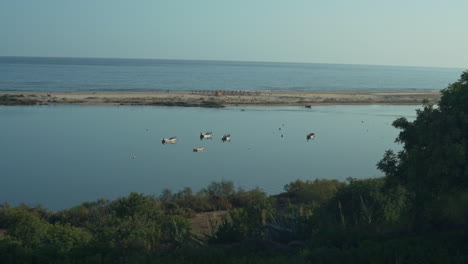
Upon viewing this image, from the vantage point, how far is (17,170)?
2802 centimetres

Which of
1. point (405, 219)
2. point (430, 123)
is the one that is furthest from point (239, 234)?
point (430, 123)

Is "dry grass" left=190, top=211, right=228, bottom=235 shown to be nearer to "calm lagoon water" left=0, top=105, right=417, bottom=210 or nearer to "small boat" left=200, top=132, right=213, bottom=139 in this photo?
"calm lagoon water" left=0, top=105, right=417, bottom=210

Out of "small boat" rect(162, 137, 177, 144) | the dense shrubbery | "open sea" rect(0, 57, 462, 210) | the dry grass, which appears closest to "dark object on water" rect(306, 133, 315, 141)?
"open sea" rect(0, 57, 462, 210)

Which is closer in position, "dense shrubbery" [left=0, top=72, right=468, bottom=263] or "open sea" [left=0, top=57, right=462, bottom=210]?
"dense shrubbery" [left=0, top=72, right=468, bottom=263]

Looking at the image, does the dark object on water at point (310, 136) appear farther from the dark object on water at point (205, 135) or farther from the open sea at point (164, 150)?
the dark object on water at point (205, 135)

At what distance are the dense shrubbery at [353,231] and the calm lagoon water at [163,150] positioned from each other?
10648 mm

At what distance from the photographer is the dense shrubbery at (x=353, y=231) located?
9.43 m

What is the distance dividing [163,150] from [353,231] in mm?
24518

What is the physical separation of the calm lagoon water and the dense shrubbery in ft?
34.9

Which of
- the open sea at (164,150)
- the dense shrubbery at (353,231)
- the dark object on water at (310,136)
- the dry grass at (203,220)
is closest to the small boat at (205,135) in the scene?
the open sea at (164,150)

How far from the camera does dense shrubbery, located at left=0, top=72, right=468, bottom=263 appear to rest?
943 cm

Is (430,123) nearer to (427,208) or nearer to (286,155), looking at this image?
(427,208)

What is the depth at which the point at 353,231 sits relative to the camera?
10898 mm

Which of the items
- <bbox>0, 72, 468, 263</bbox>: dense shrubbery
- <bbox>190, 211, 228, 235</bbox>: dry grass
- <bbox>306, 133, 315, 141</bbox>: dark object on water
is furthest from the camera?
<bbox>306, 133, 315, 141</bbox>: dark object on water
